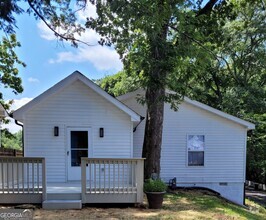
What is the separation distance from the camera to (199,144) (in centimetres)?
1223

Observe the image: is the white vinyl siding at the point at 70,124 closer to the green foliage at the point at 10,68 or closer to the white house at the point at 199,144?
the white house at the point at 199,144

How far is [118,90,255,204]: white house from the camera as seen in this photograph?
12141 millimetres

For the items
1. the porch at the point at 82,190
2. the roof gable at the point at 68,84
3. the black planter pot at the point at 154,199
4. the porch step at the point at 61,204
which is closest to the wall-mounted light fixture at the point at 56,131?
the roof gable at the point at 68,84

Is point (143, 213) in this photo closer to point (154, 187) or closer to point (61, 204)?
point (154, 187)

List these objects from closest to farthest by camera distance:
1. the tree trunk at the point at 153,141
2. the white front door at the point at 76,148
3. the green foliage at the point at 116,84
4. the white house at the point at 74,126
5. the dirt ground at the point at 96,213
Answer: the dirt ground at the point at 96,213, the white house at the point at 74,126, the white front door at the point at 76,148, the tree trunk at the point at 153,141, the green foliage at the point at 116,84

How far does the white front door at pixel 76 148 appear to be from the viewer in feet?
30.5

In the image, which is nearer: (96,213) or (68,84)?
(96,213)

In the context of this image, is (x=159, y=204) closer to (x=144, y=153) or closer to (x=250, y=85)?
(x=144, y=153)

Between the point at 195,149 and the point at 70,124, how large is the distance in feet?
18.3

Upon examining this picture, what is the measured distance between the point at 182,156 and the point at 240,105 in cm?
753

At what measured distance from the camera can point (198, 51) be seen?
24.9 ft

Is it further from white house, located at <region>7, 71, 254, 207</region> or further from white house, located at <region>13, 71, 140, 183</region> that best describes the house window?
white house, located at <region>13, 71, 140, 183</region>

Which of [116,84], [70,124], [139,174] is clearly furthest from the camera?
[116,84]

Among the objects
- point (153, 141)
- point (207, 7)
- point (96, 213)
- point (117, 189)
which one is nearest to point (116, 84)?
point (207, 7)
